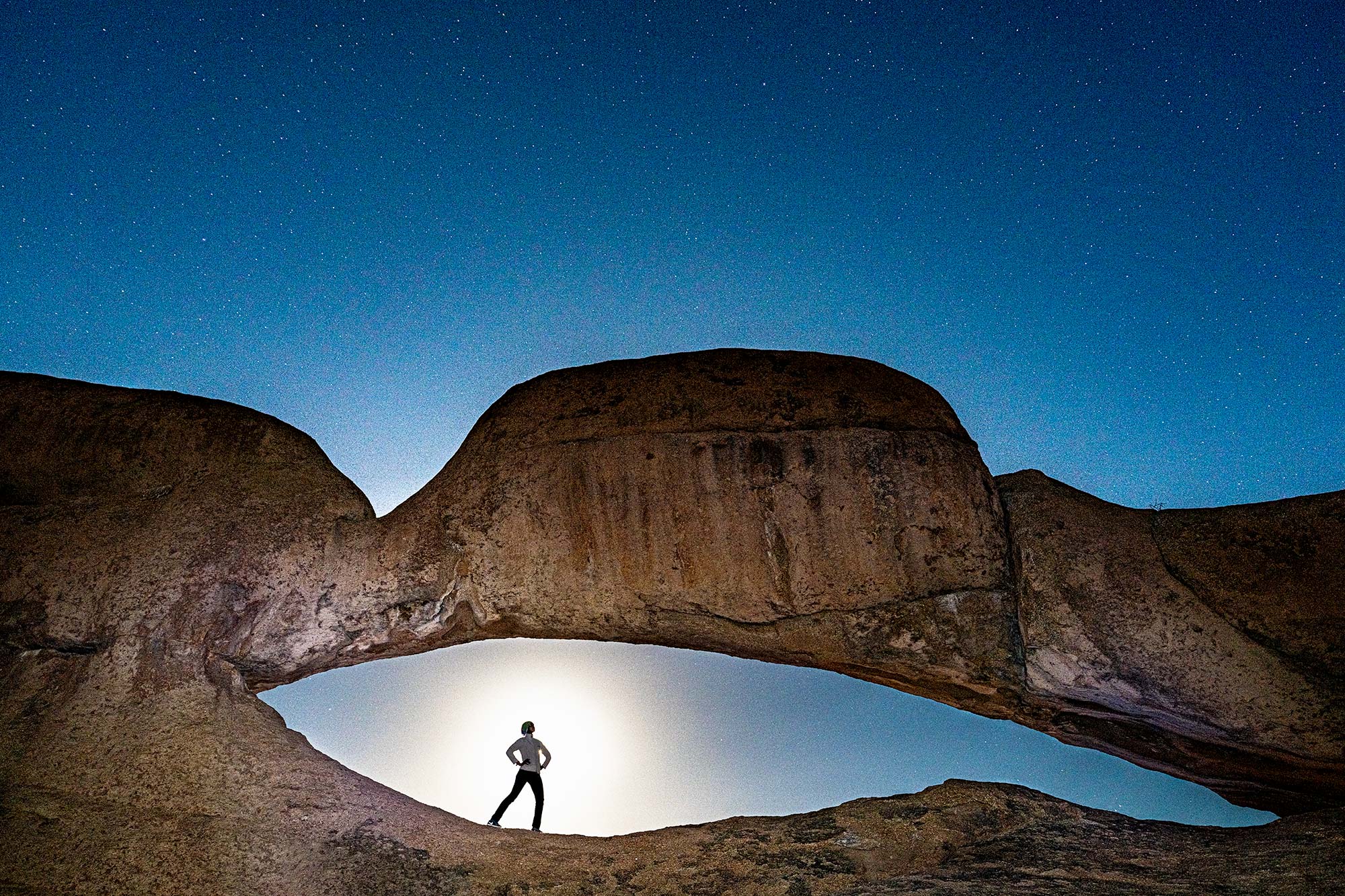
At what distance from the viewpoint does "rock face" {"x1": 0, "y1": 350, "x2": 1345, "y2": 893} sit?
5.11 metres

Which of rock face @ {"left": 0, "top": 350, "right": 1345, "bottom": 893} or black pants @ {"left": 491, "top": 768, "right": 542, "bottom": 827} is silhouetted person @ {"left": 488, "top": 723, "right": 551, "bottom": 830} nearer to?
black pants @ {"left": 491, "top": 768, "right": 542, "bottom": 827}

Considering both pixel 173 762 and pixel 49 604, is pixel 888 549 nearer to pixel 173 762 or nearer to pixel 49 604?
pixel 173 762

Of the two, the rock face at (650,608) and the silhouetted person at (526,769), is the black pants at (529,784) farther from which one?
the rock face at (650,608)

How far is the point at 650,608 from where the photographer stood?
615 centimetres

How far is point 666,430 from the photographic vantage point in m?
6.24

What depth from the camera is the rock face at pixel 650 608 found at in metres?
5.11

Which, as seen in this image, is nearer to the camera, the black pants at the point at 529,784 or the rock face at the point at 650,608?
the rock face at the point at 650,608

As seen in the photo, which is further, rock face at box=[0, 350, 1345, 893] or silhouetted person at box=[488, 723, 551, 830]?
silhouetted person at box=[488, 723, 551, 830]

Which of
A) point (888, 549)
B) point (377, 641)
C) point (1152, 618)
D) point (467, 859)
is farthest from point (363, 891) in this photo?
point (1152, 618)

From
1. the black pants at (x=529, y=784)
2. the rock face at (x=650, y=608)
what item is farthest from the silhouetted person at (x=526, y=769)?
the rock face at (x=650, y=608)

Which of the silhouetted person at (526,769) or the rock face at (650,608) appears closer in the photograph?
the rock face at (650,608)

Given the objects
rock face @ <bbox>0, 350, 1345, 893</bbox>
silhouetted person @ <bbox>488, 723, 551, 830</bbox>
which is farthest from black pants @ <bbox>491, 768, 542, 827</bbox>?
rock face @ <bbox>0, 350, 1345, 893</bbox>

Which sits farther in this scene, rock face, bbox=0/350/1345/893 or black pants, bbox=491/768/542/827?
black pants, bbox=491/768/542/827

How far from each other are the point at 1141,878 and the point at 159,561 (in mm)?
Result: 5882
